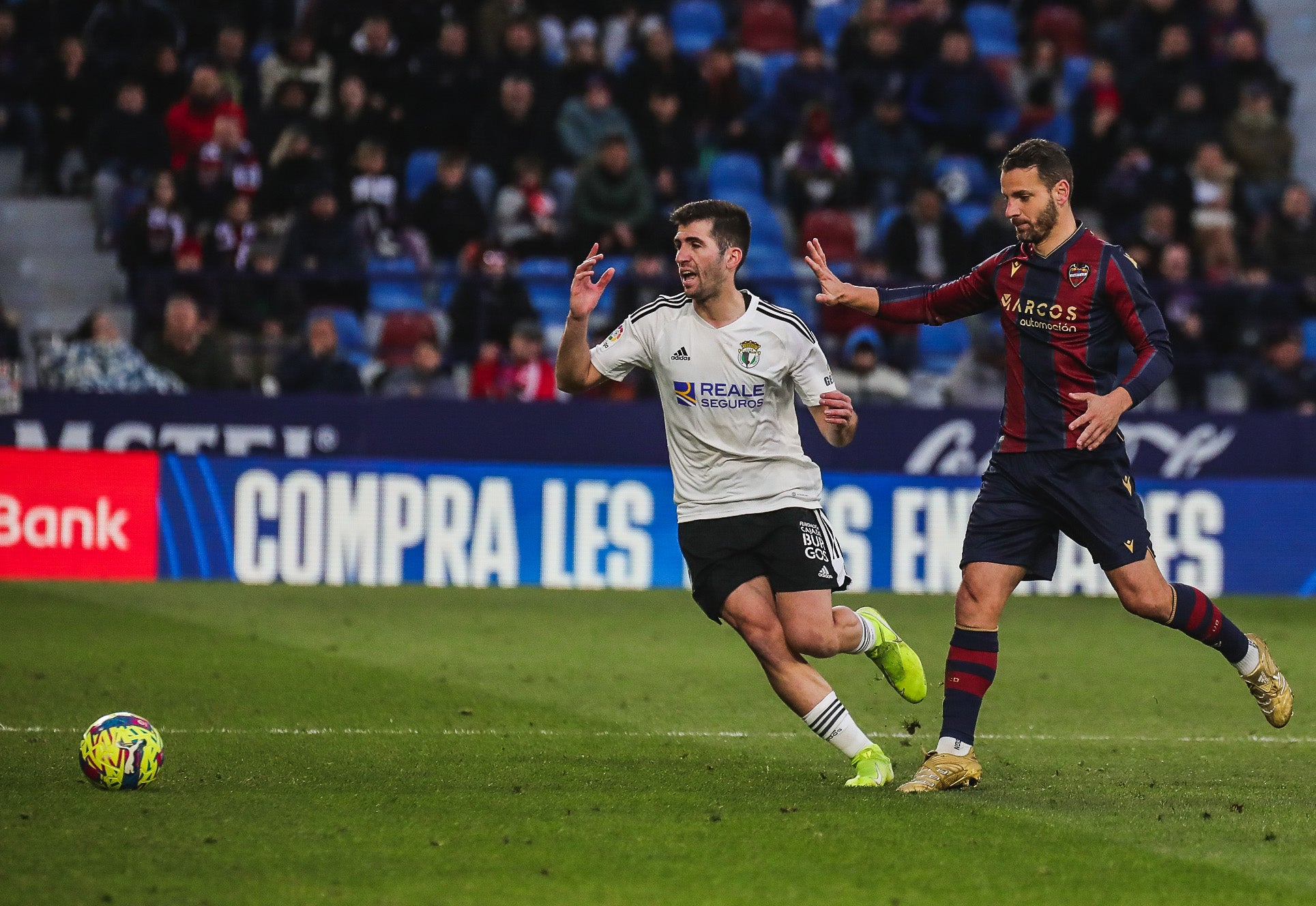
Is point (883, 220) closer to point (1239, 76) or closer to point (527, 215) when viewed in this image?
point (527, 215)

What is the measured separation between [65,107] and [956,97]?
833 cm

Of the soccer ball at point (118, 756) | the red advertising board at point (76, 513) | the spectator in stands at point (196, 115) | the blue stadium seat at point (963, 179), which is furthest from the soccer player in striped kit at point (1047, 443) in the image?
the spectator in stands at point (196, 115)

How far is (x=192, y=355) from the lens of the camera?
576 inches

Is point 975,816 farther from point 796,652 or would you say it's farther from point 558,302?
point 558,302

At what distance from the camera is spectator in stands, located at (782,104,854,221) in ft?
55.7

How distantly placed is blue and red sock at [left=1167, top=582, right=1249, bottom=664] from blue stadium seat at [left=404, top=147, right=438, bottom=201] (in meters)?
11.8

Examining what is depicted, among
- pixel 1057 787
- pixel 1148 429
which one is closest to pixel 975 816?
pixel 1057 787

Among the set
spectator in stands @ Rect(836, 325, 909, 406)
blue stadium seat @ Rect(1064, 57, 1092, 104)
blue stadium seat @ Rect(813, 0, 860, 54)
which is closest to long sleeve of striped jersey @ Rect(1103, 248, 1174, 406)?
spectator in stands @ Rect(836, 325, 909, 406)

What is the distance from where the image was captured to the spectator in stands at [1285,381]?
1529cm

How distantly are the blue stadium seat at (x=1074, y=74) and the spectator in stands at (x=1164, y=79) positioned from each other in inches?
46.3

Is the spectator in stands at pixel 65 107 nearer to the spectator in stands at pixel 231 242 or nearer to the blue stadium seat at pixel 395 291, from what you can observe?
the spectator in stands at pixel 231 242

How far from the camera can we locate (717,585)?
669 centimetres

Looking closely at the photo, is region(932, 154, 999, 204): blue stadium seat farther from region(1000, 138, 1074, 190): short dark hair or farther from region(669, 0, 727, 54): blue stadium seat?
region(1000, 138, 1074, 190): short dark hair

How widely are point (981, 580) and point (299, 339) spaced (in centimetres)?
954
